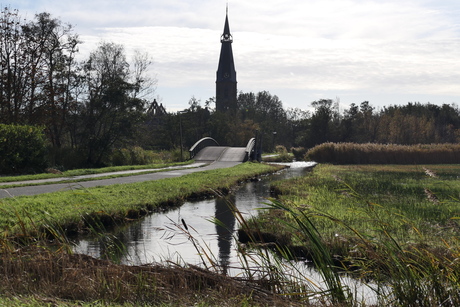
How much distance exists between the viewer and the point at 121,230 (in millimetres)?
11523

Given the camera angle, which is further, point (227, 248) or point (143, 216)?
point (143, 216)

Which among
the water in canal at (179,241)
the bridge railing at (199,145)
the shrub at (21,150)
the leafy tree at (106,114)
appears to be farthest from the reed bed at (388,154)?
the shrub at (21,150)

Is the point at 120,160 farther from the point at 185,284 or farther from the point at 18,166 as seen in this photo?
the point at 185,284

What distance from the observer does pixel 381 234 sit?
8.91 metres

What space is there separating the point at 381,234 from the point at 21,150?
708 inches

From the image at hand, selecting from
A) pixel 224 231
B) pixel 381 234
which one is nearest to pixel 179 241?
pixel 224 231

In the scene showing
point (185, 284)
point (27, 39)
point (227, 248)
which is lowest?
point (227, 248)

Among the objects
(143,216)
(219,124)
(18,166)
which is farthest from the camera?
(219,124)

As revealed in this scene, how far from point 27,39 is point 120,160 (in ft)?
30.0

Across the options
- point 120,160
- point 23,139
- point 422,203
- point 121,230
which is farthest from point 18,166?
point 422,203

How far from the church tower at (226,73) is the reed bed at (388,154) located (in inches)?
2163

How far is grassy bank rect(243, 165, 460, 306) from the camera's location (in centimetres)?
443

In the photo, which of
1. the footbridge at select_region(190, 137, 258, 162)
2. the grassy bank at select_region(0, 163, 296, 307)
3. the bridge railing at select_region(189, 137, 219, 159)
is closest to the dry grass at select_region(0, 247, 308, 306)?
the grassy bank at select_region(0, 163, 296, 307)

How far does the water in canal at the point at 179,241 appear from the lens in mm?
7225
